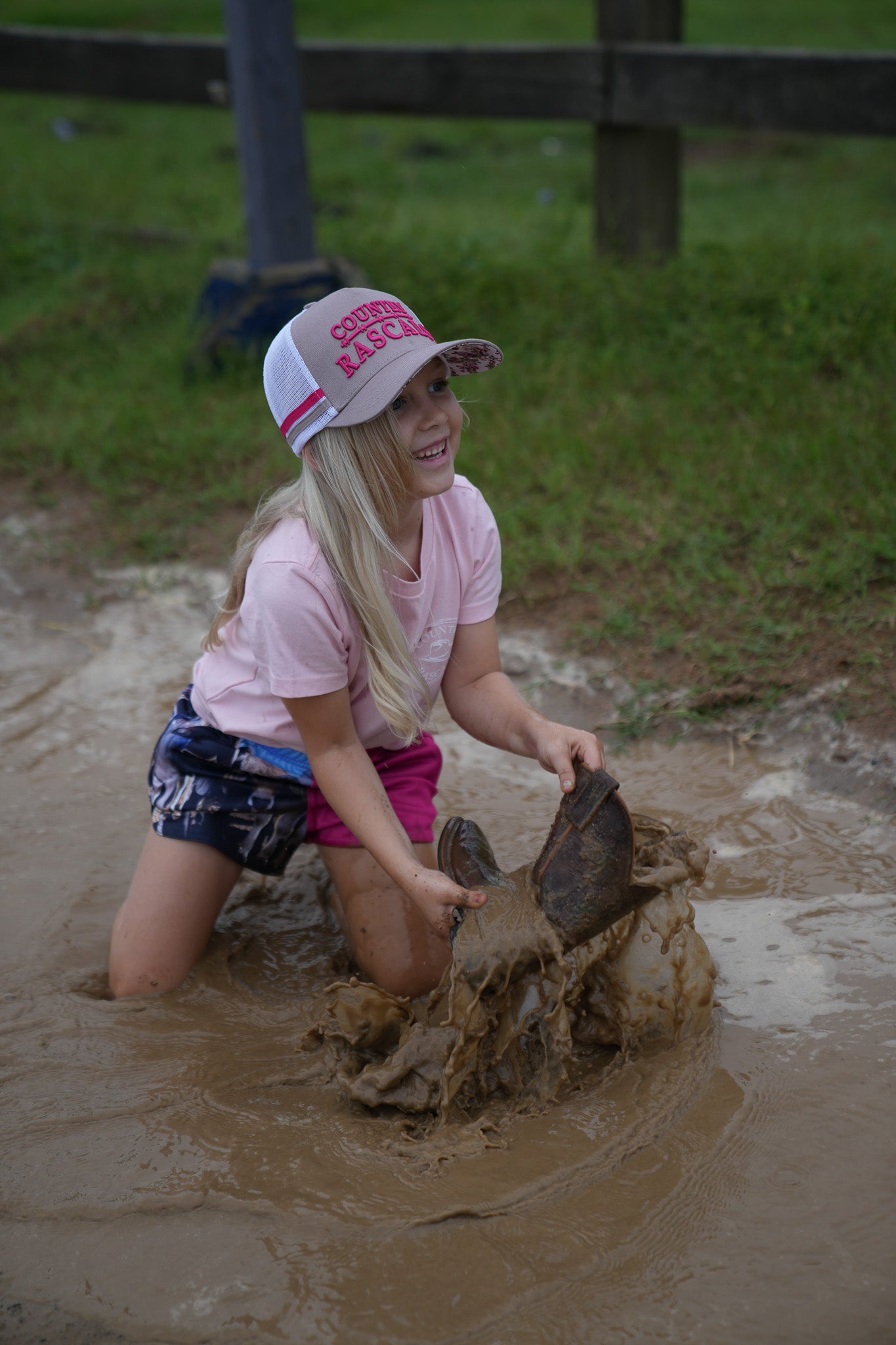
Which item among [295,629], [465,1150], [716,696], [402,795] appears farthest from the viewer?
[716,696]

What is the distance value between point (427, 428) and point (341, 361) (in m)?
0.20

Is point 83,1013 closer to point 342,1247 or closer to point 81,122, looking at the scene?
point 342,1247

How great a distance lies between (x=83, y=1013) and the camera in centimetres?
236

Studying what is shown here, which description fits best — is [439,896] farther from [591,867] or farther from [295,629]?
[295,629]

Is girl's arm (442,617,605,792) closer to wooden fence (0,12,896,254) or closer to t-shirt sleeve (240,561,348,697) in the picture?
t-shirt sleeve (240,561,348,697)

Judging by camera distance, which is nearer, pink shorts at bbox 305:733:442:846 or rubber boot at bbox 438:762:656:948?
rubber boot at bbox 438:762:656:948

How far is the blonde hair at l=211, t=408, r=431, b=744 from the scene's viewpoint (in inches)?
84.5

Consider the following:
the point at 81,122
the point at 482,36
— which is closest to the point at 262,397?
the point at 81,122

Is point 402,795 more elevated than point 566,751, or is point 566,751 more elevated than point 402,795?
point 566,751

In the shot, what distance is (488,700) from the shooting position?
249 cm

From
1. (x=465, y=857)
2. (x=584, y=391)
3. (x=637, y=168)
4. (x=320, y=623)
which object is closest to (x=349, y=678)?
(x=320, y=623)

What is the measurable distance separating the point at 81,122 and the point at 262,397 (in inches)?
335

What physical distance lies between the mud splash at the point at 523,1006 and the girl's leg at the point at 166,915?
39cm

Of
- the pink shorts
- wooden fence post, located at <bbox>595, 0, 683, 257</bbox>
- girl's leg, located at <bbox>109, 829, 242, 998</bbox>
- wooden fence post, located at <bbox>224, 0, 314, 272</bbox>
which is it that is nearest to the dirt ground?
the pink shorts
